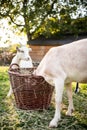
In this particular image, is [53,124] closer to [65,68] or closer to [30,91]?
[65,68]

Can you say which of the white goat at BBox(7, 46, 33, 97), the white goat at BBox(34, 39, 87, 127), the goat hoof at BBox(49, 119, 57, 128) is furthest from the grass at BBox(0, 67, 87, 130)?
the white goat at BBox(7, 46, 33, 97)

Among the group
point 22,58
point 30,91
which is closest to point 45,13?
point 22,58

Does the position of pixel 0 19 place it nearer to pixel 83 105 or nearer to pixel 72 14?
pixel 72 14

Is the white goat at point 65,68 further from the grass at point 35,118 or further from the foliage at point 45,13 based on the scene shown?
the foliage at point 45,13

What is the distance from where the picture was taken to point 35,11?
18.8 metres

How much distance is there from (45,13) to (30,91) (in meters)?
14.9

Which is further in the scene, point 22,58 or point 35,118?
point 22,58

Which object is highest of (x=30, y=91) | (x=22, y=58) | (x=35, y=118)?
(x=22, y=58)

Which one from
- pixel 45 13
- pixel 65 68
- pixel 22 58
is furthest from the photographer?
pixel 45 13

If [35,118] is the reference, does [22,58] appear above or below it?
above

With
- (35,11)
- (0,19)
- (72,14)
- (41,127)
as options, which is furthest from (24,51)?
(0,19)

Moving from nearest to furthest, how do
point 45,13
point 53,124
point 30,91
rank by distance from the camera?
1. point 53,124
2. point 30,91
3. point 45,13

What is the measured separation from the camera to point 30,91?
16.4 feet

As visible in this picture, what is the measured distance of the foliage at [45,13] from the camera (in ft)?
62.8
